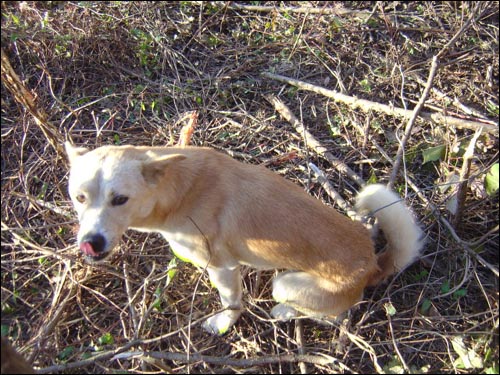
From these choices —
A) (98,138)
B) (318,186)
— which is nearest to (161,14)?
(98,138)

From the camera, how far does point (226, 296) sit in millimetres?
3131

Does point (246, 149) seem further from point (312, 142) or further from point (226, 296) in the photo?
point (226, 296)

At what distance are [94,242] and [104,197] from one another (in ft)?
0.83

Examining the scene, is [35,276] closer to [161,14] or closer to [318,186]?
[318,186]

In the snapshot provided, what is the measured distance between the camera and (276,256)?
9.10 ft

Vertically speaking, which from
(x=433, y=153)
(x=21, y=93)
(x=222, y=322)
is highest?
(x=21, y=93)

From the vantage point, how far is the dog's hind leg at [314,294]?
9.32ft

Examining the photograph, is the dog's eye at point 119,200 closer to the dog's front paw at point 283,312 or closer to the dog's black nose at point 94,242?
the dog's black nose at point 94,242

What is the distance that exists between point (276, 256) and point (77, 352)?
173 cm

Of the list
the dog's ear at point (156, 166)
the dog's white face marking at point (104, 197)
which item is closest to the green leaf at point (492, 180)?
the dog's ear at point (156, 166)

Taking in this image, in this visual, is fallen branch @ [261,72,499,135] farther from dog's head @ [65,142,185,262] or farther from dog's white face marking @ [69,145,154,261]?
dog's white face marking @ [69,145,154,261]

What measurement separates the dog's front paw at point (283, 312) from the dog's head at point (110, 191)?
4.49 ft

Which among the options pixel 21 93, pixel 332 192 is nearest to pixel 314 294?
pixel 332 192

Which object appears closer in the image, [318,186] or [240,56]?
[318,186]
